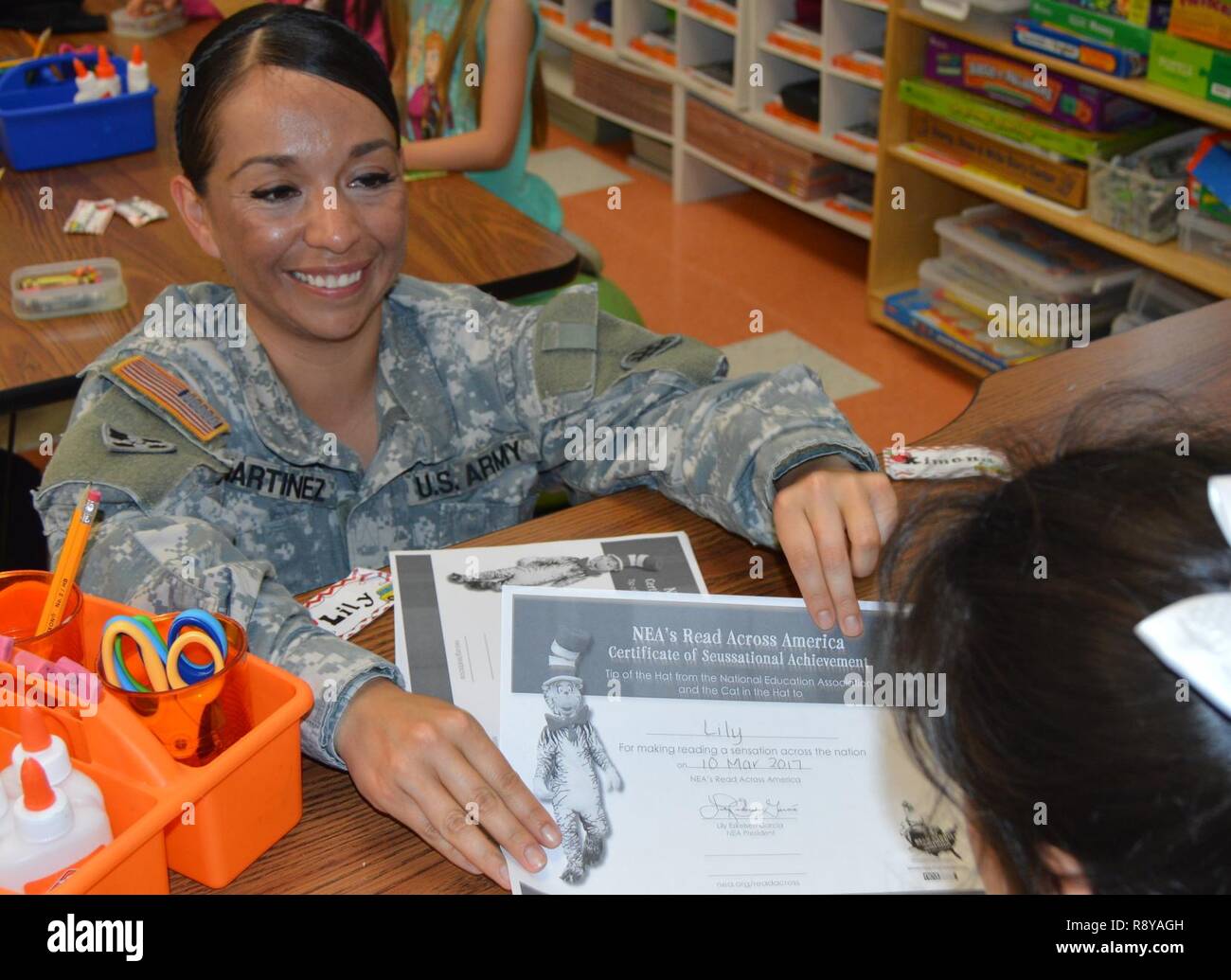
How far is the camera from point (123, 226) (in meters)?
1.90

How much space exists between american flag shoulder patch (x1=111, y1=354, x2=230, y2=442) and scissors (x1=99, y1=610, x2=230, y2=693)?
1.14 feet

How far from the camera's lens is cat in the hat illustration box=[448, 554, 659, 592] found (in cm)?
105

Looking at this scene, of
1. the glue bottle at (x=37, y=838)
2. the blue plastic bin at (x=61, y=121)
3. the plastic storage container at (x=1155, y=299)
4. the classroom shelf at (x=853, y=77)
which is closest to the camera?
the glue bottle at (x=37, y=838)

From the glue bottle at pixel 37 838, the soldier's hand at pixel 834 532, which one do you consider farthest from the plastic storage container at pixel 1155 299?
the glue bottle at pixel 37 838

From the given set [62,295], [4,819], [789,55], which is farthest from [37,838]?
[789,55]

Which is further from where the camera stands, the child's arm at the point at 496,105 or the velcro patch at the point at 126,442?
the child's arm at the point at 496,105

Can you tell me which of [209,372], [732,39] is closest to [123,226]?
[209,372]

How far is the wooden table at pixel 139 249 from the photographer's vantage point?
1552mm

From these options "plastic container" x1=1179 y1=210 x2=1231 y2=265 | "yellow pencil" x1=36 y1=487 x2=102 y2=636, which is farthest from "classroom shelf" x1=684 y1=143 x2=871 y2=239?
"yellow pencil" x1=36 y1=487 x2=102 y2=636

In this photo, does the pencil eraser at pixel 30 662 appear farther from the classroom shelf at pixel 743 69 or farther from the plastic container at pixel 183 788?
the classroom shelf at pixel 743 69

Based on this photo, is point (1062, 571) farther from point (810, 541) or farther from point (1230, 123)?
point (1230, 123)

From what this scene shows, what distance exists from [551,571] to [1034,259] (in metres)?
2.05

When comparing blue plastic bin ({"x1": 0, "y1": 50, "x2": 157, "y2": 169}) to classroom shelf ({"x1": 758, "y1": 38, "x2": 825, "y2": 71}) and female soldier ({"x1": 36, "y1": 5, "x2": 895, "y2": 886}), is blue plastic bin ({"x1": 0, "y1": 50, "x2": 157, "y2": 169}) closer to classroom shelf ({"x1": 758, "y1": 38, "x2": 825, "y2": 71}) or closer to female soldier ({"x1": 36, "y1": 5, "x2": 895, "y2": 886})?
female soldier ({"x1": 36, "y1": 5, "x2": 895, "y2": 886})
